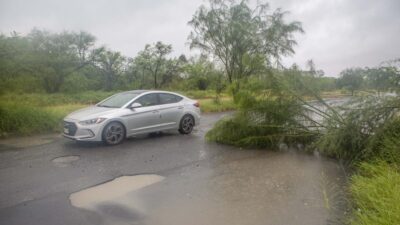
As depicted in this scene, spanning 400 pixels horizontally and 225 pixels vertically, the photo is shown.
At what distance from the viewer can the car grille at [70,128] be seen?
7.98m

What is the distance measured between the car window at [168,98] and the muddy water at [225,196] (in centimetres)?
338

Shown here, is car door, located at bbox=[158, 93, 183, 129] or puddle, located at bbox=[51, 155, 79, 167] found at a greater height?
car door, located at bbox=[158, 93, 183, 129]

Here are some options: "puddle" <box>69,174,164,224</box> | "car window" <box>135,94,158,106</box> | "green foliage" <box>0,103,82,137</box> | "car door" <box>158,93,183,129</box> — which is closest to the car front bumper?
"car window" <box>135,94,158,106</box>

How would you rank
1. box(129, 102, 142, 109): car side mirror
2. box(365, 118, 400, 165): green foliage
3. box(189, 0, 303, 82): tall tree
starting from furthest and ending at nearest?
box(189, 0, 303, 82): tall tree
box(129, 102, 142, 109): car side mirror
box(365, 118, 400, 165): green foliage

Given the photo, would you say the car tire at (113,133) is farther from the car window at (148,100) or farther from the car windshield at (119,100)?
the car window at (148,100)

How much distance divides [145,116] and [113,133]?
1.09 meters

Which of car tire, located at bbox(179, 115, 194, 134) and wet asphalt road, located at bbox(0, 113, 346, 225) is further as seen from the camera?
car tire, located at bbox(179, 115, 194, 134)

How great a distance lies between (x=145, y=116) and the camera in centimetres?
898

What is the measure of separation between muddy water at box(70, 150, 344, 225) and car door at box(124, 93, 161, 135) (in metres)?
2.70

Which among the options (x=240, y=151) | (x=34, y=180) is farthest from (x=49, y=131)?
(x=240, y=151)

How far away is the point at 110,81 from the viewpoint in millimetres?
44812

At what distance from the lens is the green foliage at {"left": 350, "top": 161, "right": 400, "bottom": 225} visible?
361cm

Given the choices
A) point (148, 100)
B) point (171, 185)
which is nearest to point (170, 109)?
point (148, 100)

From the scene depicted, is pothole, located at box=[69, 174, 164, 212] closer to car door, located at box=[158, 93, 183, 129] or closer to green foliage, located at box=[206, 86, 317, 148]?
green foliage, located at box=[206, 86, 317, 148]
